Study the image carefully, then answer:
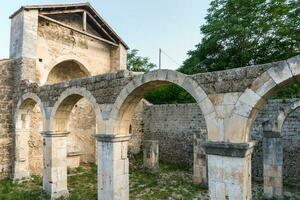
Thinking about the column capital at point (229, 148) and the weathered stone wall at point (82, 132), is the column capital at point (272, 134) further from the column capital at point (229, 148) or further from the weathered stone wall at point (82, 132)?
the weathered stone wall at point (82, 132)

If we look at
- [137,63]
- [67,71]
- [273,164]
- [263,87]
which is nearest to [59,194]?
[273,164]

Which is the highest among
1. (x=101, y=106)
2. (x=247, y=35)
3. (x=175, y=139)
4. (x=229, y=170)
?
(x=247, y=35)

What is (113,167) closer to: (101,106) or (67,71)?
(101,106)

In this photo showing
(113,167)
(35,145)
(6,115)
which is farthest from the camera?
(35,145)

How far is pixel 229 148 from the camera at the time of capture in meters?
4.44

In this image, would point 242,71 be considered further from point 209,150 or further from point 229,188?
point 229,188

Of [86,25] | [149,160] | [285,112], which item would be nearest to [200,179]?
[149,160]

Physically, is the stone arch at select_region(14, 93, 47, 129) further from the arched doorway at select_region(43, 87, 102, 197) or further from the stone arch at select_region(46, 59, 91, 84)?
the stone arch at select_region(46, 59, 91, 84)

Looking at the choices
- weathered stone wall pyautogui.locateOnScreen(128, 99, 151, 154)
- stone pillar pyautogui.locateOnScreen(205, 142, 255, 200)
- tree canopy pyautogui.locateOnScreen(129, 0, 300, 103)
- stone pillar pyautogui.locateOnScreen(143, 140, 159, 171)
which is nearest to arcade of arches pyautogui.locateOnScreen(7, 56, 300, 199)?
stone pillar pyautogui.locateOnScreen(205, 142, 255, 200)

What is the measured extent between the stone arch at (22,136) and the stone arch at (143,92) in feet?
16.5

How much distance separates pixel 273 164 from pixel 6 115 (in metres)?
9.46

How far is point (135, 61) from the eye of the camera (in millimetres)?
28438

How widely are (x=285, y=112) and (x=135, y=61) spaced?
21414 mm

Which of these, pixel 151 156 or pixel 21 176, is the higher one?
pixel 151 156
